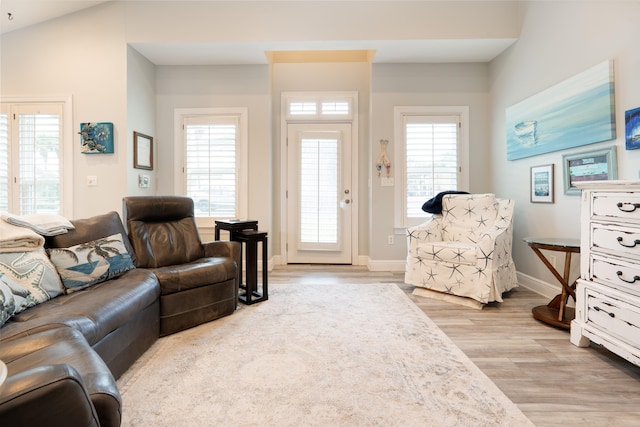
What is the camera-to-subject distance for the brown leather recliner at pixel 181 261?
229 centimetres

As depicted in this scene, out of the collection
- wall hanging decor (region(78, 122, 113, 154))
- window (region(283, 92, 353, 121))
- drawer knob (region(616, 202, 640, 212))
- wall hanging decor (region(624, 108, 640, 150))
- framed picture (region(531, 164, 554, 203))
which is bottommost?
→ drawer knob (region(616, 202, 640, 212))

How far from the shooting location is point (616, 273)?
5.93 ft

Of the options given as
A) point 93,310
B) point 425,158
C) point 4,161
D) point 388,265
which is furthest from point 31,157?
point 425,158

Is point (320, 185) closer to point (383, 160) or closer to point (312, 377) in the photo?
point (383, 160)

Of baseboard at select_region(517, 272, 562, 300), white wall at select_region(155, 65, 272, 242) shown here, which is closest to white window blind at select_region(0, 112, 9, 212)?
white wall at select_region(155, 65, 272, 242)

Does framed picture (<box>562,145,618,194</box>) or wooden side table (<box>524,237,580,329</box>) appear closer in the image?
wooden side table (<box>524,237,580,329</box>)

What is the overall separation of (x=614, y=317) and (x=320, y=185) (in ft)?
10.9

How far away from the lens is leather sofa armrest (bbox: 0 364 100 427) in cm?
66

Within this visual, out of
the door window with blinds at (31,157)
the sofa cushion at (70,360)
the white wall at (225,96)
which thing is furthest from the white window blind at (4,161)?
the sofa cushion at (70,360)

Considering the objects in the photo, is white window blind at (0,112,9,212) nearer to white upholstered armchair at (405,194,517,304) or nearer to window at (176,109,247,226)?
window at (176,109,247,226)

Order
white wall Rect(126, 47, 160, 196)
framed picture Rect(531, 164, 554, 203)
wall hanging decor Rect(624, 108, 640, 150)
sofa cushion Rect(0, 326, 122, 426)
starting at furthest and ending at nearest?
white wall Rect(126, 47, 160, 196) → framed picture Rect(531, 164, 554, 203) → wall hanging decor Rect(624, 108, 640, 150) → sofa cushion Rect(0, 326, 122, 426)

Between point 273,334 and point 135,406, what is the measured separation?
37.9 inches

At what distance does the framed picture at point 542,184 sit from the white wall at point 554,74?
0.05m

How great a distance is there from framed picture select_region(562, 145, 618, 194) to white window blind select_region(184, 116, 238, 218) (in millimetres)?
Answer: 3661
